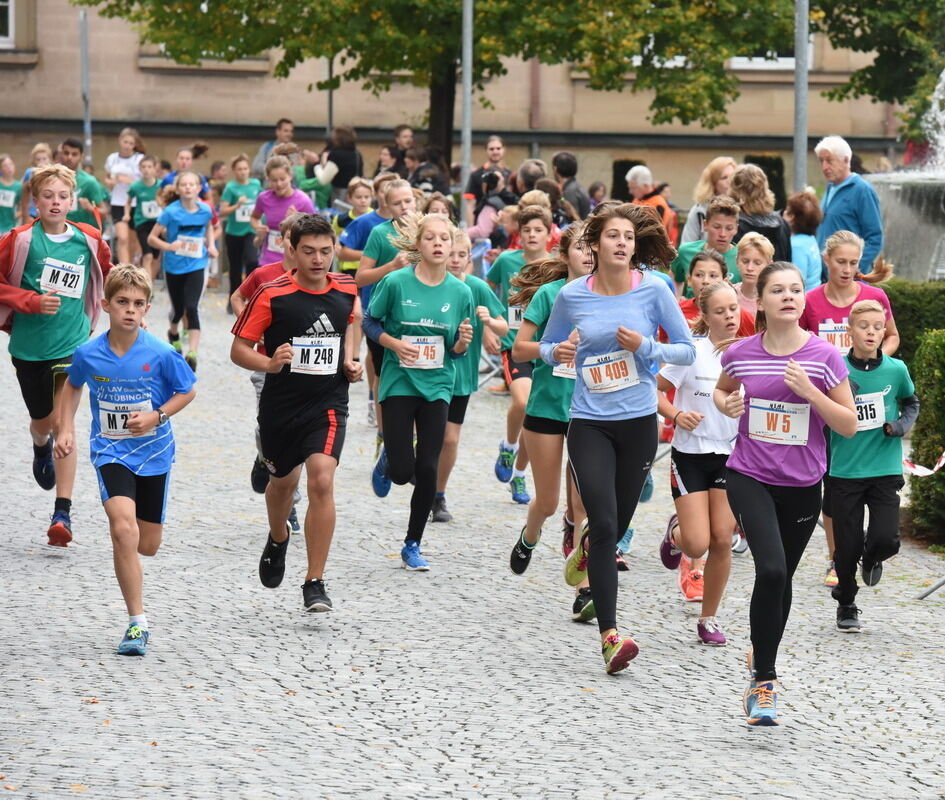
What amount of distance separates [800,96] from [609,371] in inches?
347

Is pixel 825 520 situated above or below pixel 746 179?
below

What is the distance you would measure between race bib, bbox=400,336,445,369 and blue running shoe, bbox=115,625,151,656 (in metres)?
2.45

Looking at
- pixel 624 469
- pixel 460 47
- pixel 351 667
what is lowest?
pixel 351 667

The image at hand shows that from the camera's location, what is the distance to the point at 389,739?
6.62 metres

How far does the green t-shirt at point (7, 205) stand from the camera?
24375 millimetres

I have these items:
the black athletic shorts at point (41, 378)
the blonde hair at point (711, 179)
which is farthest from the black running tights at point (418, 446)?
the blonde hair at point (711, 179)

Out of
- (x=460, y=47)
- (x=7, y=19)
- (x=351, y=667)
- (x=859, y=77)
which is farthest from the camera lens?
(x=7, y=19)

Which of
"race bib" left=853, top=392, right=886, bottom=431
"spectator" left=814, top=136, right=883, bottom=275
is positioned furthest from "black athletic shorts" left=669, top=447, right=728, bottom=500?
"spectator" left=814, top=136, right=883, bottom=275

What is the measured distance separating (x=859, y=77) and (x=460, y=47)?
9237 mm

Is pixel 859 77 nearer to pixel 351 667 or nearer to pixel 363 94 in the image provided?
pixel 363 94

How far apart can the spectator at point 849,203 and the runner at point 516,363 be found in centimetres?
210

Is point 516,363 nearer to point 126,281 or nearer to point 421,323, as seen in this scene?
point 421,323

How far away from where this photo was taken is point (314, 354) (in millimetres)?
8555

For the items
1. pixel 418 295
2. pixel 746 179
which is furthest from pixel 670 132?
pixel 418 295
